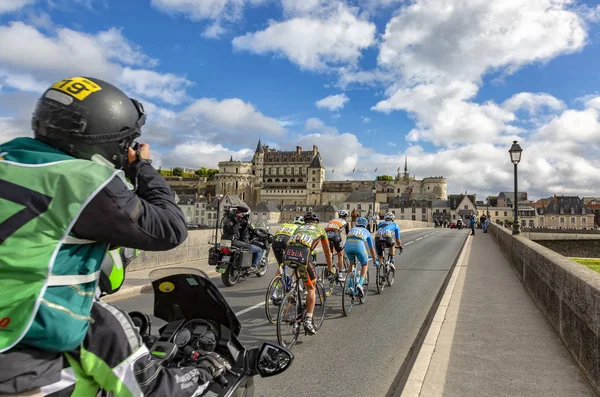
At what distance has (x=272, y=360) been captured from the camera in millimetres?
2238

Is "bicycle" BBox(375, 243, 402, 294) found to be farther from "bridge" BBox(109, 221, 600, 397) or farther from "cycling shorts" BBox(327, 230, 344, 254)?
"cycling shorts" BBox(327, 230, 344, 254)

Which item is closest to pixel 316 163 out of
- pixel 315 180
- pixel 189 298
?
pixel 315 180

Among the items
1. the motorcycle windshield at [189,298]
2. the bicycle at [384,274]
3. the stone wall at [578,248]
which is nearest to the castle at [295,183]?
the stone wall at [578,248]

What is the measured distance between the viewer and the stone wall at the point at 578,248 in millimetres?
39969

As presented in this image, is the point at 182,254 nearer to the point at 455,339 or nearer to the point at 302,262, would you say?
the point at 302,262

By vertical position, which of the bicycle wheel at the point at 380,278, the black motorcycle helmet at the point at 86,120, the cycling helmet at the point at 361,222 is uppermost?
the black motorcycle helmet at the point at 86,120

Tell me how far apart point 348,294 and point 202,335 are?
5.68 m

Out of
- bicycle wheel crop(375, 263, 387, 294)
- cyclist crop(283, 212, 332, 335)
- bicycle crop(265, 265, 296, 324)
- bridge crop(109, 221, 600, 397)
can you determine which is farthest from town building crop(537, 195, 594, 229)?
cyclist crop(283, 212, 332, 335)

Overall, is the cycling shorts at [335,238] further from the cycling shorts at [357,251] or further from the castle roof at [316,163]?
the castle roof at [316,163]

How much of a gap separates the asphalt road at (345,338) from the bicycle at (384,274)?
165 millimetres

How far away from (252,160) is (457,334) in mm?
162996

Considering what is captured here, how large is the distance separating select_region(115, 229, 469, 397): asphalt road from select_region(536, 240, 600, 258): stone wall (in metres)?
35.4

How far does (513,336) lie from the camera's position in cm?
584

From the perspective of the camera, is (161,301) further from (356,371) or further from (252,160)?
(252,160)
